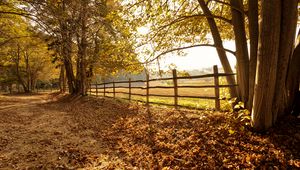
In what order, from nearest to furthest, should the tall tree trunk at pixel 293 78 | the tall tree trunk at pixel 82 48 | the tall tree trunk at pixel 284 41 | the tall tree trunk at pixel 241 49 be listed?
the tall tree trunk at pixel 284 41, the tall tree trunk at pixel 293 78, the tall tree trunk at pixel 241 49, the tall tree trunk at pixel 82 48

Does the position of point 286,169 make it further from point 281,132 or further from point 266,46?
point 266,46

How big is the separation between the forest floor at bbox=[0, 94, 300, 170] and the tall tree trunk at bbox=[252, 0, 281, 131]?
476 mm

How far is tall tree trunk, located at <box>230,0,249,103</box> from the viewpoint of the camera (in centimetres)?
478

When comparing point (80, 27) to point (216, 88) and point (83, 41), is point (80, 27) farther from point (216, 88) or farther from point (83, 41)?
point (216, 88)

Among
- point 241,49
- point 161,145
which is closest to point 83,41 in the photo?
point 161,145

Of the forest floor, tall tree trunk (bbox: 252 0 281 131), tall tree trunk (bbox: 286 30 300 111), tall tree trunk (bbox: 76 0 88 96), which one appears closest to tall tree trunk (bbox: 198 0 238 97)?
A: the forest floor

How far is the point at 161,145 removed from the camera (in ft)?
15.6

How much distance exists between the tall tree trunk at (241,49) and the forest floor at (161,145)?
2.35 ft

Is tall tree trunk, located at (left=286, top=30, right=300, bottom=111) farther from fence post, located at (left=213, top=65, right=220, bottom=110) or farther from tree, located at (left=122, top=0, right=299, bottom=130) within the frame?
fence post, located at (left=213, top=65, right=220, bottom=110)

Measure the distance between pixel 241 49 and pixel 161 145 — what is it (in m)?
2.90

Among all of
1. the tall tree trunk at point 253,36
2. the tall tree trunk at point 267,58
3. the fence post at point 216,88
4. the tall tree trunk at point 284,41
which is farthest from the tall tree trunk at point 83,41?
the tall tree trunk at point 284,41

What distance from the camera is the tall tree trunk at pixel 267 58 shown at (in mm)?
3564

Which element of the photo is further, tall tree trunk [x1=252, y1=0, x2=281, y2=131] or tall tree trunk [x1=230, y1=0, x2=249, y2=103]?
tall tree trunk [x1=230, y1=0, x2=249, y2=103]

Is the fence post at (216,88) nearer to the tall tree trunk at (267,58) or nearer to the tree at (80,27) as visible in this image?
the tall tree trunk at (267,58)
